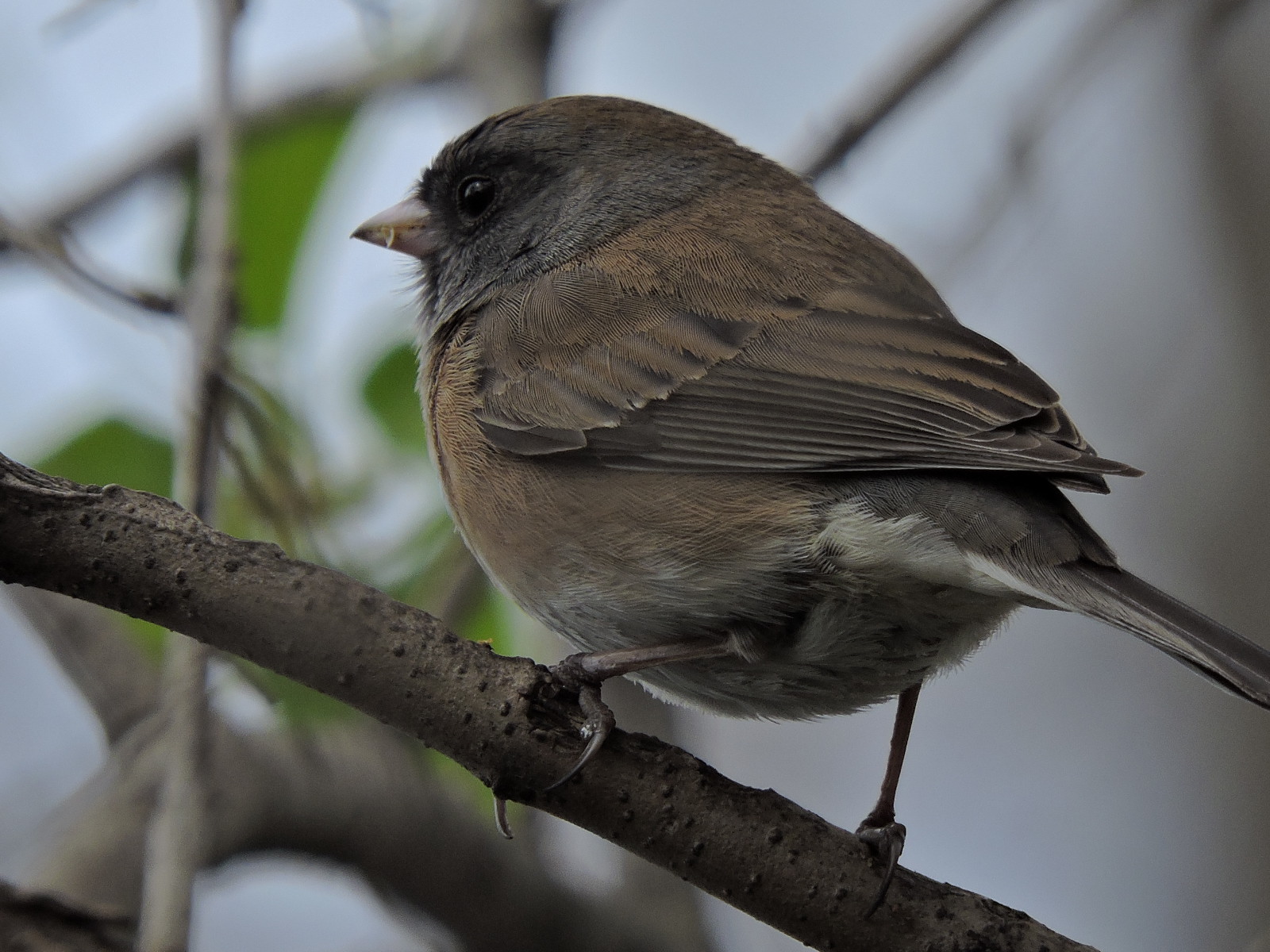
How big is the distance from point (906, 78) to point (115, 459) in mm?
2147

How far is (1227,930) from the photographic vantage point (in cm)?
488

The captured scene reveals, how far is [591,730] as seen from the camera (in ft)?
6.17

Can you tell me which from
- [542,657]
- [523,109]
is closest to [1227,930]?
[542,657]

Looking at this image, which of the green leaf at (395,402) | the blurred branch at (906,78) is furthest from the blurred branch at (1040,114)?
the green leaf at (395,402)

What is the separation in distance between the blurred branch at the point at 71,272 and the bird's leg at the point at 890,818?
1.47 metres

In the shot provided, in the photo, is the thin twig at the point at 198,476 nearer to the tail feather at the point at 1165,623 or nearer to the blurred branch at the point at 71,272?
the blurred branch at the point at 71,272

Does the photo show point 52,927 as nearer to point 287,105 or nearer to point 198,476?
point 198,476

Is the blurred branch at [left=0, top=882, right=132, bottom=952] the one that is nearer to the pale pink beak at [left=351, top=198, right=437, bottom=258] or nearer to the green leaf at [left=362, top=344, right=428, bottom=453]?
the green leaf at [left=362, top=344, right=428, bottom=453]

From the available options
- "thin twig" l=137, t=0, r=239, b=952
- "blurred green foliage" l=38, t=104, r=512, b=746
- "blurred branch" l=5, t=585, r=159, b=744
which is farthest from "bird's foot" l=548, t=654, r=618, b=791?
"blurred branch" l=5, t=585, r=159, b=744

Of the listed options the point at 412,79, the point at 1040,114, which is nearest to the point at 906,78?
the point at 1040,114

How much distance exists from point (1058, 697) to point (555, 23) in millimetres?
3748

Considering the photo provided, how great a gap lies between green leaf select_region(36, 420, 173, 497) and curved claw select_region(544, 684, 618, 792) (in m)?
1.18

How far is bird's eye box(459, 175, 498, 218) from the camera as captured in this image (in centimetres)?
323

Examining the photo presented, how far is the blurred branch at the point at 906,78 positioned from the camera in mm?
3309
